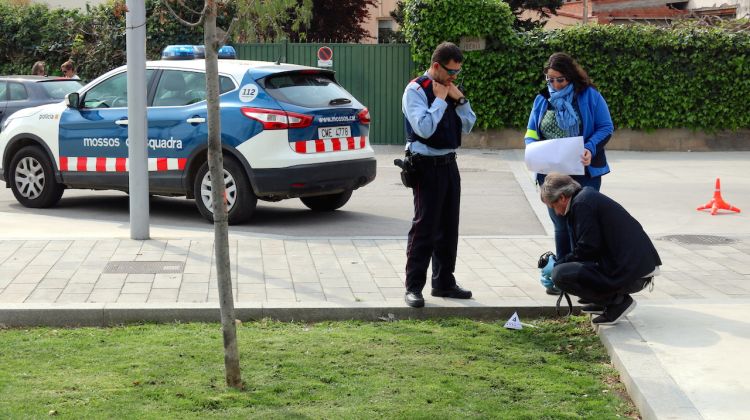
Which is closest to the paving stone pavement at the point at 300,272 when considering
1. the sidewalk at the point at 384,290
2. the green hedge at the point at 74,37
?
the sidewalk at the point at 384,290

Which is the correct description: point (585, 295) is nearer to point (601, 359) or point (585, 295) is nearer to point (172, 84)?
point (601, 359)

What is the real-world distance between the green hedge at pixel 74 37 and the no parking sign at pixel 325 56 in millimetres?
2011

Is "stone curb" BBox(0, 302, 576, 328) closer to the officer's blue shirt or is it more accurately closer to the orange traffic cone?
the officer's blue shirt

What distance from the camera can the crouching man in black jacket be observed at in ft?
20.7

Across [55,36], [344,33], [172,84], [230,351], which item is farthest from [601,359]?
[344,33]

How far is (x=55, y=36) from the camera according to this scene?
22062 millimetres

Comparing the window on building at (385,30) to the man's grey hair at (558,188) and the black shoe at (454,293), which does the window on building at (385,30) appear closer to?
the black shoe at (454,293)

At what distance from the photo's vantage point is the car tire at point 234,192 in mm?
10695

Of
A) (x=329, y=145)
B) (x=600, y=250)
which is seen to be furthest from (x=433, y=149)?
(x=329, y=145)

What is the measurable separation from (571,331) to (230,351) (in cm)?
237

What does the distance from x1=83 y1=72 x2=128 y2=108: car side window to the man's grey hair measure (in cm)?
646

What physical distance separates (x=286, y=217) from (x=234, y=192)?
91 cm

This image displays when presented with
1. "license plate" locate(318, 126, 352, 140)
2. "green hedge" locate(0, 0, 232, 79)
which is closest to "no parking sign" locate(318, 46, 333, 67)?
"green hedge" locate(0, 0, 232, 79)

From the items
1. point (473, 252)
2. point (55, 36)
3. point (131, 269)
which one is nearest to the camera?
point (131, 269)
